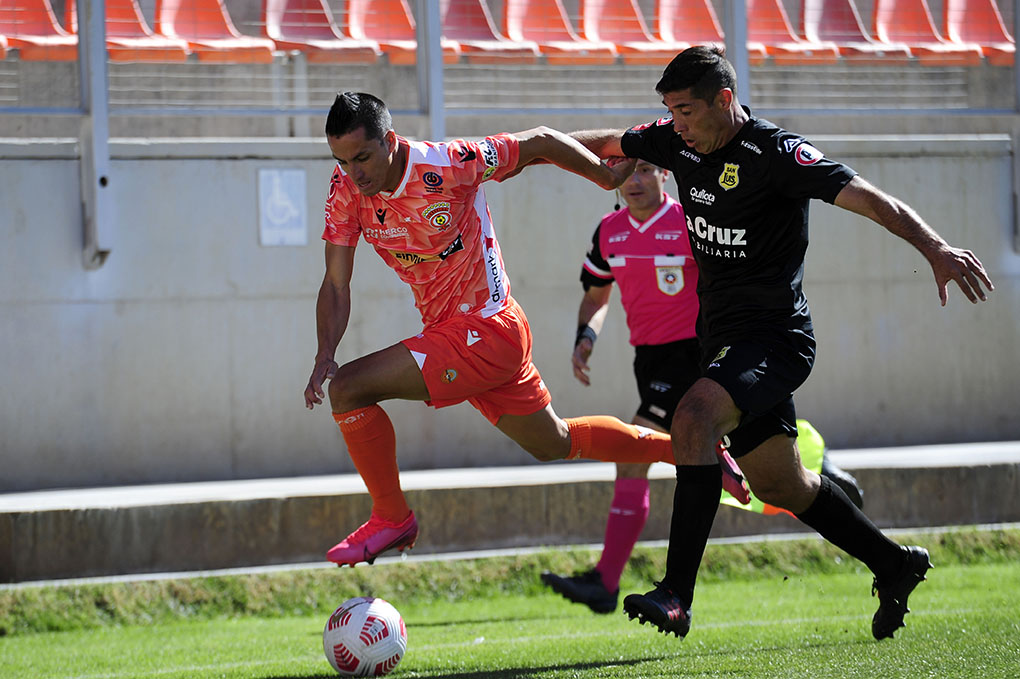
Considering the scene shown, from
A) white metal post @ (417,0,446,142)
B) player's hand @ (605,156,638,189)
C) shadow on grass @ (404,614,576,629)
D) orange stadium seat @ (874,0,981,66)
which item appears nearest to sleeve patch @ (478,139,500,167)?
player's hand @ (605,156,638,189)

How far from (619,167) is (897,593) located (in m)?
2.16

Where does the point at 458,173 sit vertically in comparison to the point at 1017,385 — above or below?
above

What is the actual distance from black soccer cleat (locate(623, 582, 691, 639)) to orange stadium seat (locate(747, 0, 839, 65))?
7.97 metres

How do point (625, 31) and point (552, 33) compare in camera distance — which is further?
point (625, 31)

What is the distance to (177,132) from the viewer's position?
393 inches

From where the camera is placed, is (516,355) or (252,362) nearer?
(516,355)

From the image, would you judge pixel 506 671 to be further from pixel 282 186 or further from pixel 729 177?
pixel 282 186

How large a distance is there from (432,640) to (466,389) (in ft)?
5.69

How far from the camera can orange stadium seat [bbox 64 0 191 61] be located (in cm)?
971

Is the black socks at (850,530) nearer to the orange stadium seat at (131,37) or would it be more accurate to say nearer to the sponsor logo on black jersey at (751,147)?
the sponsor logo on black jersey at (751,147)

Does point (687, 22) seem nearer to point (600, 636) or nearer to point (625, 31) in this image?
point (625, 31)

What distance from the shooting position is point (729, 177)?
477cm

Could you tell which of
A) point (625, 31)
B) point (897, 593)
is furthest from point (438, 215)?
point (625, 31)

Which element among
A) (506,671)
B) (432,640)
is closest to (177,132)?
(432,640)
